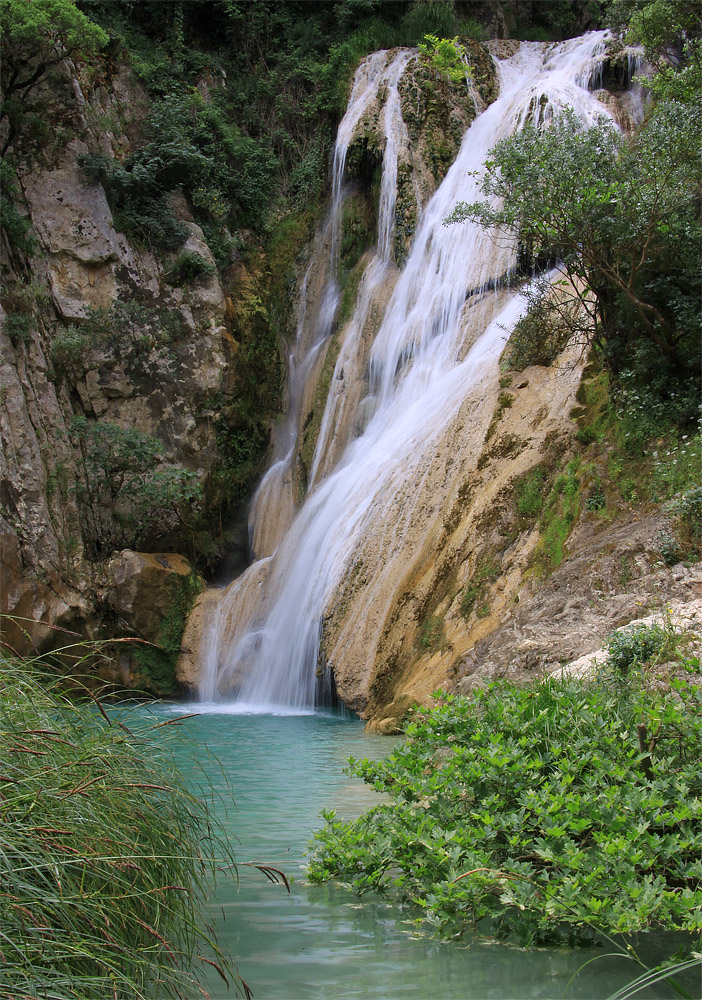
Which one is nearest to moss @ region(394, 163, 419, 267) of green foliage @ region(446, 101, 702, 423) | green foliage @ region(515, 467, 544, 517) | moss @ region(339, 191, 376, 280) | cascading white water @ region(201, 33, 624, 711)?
cascading white water @ region(201, 33, 624, 711)

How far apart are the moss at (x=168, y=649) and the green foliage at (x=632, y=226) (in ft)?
32.0

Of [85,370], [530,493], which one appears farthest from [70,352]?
[530,493]

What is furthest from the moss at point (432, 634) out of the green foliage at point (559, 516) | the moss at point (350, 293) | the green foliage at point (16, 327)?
the green foliage at point (16, 327)

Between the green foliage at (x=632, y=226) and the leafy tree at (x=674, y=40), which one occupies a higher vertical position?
the leafy tree at (x=674, y=40)

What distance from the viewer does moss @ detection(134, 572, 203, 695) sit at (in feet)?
52.1

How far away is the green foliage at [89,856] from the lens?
2.48 metres

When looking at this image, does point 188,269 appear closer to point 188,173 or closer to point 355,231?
point 188,173

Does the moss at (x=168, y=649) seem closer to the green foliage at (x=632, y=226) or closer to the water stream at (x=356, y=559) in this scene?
the water stream at (x=356, y=559)

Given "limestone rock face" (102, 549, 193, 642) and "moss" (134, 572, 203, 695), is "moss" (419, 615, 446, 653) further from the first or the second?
"limestone rock face" (102, 549, 193, 642)

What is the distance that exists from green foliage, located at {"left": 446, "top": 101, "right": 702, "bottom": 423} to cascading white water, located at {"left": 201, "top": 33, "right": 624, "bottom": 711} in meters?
2.91

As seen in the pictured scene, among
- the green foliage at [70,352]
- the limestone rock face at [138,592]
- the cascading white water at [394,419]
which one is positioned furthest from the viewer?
the green foliage at [70,352]

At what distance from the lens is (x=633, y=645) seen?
5609 millimetres

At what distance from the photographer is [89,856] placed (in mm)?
2703

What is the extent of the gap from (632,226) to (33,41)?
538 inches
